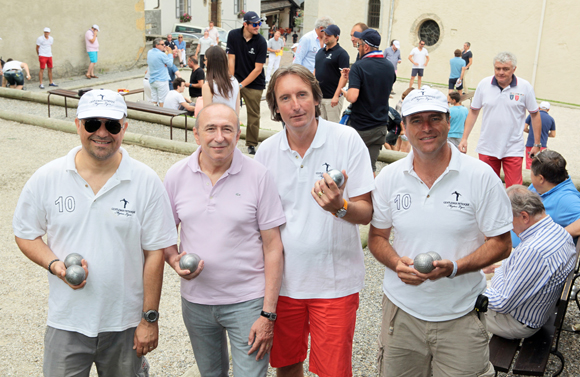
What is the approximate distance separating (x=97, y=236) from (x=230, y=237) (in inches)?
28.3

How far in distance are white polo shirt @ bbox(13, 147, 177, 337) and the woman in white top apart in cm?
506

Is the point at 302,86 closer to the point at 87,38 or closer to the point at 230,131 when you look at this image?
the point at 230,131

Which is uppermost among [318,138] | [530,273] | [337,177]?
[318,138]

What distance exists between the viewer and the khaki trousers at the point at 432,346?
3.10 metres

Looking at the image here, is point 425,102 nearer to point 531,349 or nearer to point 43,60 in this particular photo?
point 531,349

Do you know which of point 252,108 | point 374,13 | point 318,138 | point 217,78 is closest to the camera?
point 318,138

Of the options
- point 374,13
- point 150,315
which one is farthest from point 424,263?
point 374,13

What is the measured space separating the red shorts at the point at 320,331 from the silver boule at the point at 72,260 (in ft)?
3.93

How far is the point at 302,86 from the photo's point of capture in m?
3.25

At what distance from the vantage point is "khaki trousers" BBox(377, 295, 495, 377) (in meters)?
3.10

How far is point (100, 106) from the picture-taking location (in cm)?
299

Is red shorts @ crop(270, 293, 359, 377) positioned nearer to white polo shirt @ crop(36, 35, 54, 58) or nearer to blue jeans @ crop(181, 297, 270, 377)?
blue jeans @ crop(181, 297, 270, 377)

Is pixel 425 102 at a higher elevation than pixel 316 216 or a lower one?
higher

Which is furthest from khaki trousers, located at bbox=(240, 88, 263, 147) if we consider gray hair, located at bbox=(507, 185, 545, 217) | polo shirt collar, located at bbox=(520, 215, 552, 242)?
polo shirt collar, located at bbox=(520, 215, 552, 242)
